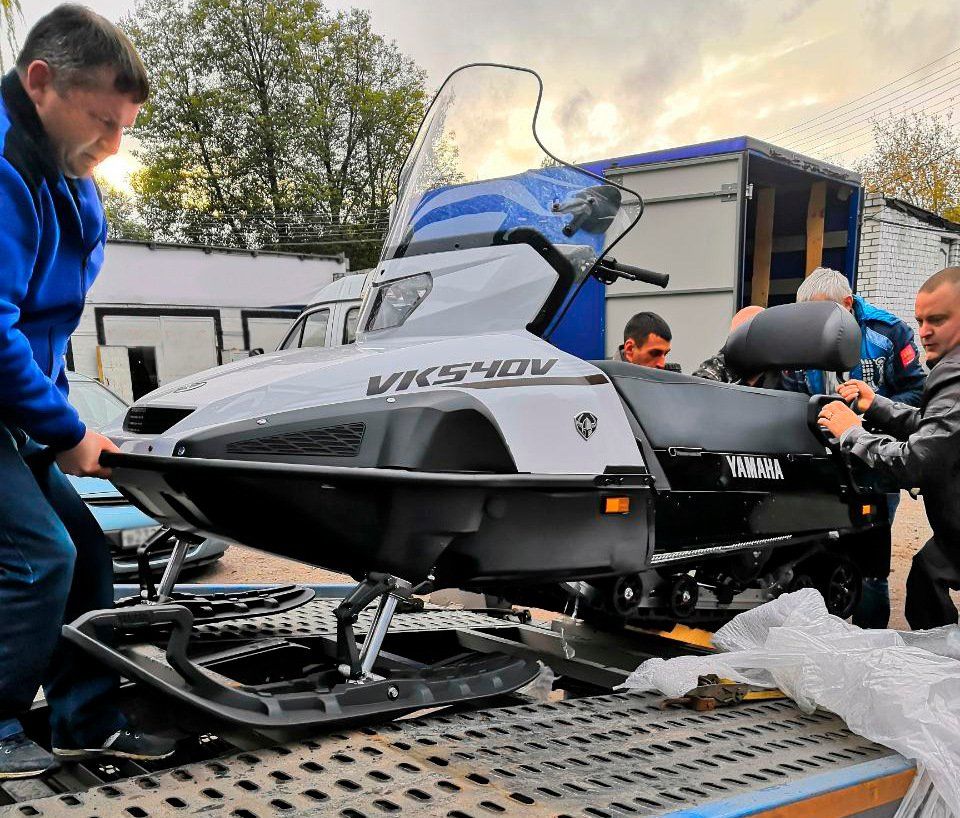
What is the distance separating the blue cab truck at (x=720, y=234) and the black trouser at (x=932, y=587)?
4628mm

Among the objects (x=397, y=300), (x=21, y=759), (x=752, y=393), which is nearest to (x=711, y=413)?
(x=752, y=393)

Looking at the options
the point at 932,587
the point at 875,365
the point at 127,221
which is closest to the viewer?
the point at 932,587

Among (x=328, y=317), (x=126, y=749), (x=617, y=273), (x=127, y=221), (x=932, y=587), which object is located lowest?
(x=126, y=749)

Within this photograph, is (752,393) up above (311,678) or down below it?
above

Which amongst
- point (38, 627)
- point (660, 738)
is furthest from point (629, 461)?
point (38, 627)

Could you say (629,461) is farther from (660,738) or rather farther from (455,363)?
(660,738)

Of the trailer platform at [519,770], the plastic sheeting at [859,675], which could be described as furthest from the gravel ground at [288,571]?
the trailer platform at [519,770]

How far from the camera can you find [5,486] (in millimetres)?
1780

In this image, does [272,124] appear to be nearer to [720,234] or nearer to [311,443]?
[720,234]

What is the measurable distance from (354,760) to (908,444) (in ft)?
6.52

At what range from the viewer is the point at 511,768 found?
1724 millimetres

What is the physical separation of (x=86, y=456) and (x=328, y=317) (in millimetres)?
7628

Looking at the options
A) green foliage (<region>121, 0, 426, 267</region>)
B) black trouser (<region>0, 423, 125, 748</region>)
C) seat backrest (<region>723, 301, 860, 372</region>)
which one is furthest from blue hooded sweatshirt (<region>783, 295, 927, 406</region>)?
green foliage (<region>121, 0, 426, 267</region>)

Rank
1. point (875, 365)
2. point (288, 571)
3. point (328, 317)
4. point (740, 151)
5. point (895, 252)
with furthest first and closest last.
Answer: point (895, 252) → point (328, 317) → point (740, 151) → point (288, 571) → point (875, 365)
